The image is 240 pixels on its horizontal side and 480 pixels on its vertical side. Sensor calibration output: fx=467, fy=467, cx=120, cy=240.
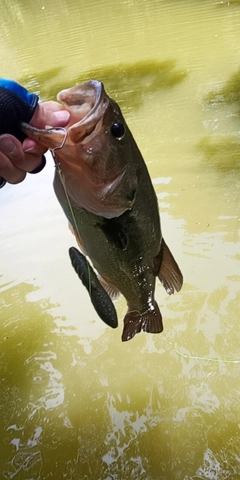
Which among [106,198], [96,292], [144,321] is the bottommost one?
[144,321]

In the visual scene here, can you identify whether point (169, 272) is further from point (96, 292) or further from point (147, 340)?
point (147, 340)

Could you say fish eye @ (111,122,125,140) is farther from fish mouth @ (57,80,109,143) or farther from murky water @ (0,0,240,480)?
murky water @ (0,0,240,480)

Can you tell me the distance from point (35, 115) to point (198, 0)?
12089 mm

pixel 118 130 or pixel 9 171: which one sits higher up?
pixel 118 130

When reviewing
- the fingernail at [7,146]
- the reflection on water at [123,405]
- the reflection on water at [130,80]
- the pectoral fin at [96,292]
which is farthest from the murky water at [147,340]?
the fingernail at [7,146]

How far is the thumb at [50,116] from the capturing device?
1561 millimetres

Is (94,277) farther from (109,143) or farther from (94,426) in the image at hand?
(94,426)

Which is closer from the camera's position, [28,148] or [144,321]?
[28,148]

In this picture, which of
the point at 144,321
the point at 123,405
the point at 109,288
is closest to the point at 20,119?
the point at 109,288

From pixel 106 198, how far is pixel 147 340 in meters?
2.10

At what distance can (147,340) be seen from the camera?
3426 mm

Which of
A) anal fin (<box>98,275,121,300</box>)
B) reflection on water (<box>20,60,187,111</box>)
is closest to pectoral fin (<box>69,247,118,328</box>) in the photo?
anal fin (<box>98,275,121,300</box>)

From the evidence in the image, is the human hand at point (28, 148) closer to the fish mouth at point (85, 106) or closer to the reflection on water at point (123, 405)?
the fish mouth at point (85, 106)

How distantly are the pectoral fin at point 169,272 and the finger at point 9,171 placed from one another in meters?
0.65
